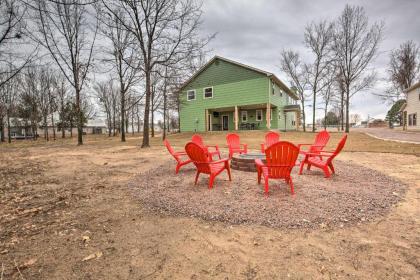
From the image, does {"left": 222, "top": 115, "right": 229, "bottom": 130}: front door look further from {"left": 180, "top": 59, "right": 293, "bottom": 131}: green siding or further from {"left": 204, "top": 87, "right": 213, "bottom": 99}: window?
{"left": 204, "top": 87, "right": 213, "bottom": 99}: window

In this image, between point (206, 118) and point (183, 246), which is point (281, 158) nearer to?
point (183, 246)

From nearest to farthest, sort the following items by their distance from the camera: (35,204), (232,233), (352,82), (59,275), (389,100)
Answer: (59,275) < (232,233) < (35,204) < (352,82) < (389,100)

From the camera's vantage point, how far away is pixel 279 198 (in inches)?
148

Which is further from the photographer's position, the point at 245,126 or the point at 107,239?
the point at 245,126

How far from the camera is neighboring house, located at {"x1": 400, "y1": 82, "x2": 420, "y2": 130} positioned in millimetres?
21659

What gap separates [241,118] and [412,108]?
1868 centimetres

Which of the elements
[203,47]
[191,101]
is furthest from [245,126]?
[203,47]

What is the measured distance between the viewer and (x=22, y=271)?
2020 millimetres

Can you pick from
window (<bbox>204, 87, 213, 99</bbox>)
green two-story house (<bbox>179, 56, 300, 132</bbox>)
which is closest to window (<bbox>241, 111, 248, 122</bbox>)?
green two-story house (<bbox>179, 56, 300, 132</bbox>)

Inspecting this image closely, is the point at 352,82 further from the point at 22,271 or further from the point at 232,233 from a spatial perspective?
the point at 22,271

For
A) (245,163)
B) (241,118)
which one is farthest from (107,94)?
(245,163)

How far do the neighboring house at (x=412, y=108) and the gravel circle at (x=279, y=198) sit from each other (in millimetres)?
24015

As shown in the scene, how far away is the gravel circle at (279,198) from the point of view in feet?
9.90

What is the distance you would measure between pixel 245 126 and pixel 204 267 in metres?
22.9
